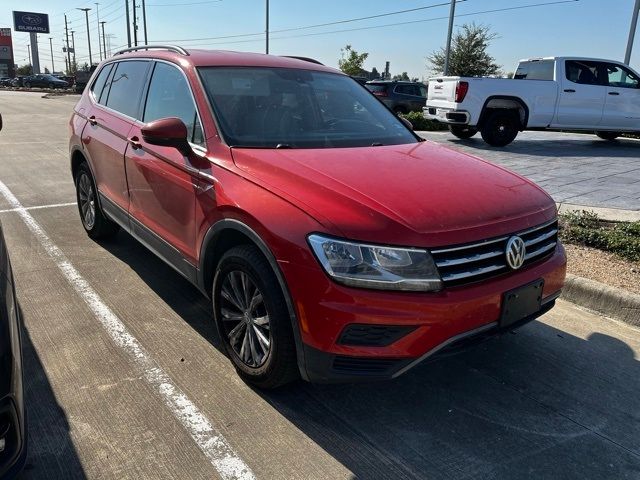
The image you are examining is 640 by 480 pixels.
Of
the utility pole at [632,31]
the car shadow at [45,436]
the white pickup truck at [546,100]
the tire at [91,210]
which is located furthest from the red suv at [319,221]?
the utility pole at [632,31]

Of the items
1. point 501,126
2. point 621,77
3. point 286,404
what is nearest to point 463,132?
point 501,126

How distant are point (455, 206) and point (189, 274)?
175 cm

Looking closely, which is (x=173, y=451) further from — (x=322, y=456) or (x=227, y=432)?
(x=322, y=456)

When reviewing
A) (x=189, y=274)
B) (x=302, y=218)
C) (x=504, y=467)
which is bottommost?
(x=504, y=467)

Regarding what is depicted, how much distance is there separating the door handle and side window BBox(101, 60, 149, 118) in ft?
0.86

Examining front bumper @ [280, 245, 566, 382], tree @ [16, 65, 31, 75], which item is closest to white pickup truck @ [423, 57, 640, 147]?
front bumper @ [280, 245, 566, 382]

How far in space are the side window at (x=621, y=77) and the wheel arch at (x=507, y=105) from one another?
2.28 m

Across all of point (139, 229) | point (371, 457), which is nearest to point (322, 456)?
point (371, 457)

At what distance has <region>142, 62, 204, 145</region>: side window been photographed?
3432mm

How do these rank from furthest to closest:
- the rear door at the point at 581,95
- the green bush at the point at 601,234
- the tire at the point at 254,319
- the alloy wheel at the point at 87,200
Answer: the rear door at the point at 581,95 → the alloy wheel at the point at 87,200 → the green bush at the point at 601,234 → the tire at the point at 254,319

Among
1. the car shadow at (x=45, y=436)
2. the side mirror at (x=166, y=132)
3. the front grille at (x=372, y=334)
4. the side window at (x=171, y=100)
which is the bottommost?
the car shadow at (x=45, y=436)

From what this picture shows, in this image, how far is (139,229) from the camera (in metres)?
4.15

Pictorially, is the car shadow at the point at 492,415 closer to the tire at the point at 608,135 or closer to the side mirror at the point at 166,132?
the side mirror at the point at 166,132

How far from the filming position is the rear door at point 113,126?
4309 mm
